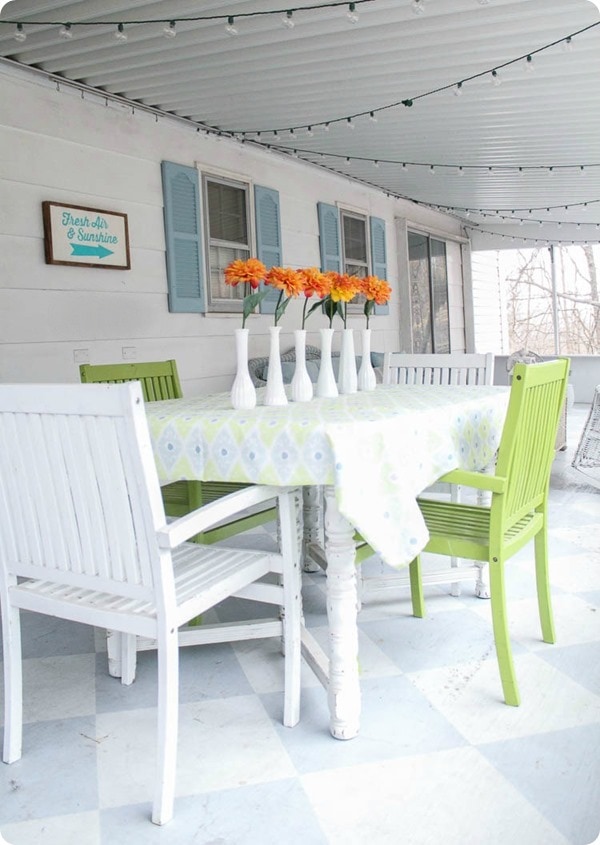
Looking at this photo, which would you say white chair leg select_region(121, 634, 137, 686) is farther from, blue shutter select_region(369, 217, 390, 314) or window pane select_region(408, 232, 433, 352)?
window pane select_region(408, 232, 433, 352)

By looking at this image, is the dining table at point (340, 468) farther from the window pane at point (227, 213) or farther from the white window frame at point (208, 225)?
the window pane at point (227, 213)

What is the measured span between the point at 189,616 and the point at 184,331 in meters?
3.47

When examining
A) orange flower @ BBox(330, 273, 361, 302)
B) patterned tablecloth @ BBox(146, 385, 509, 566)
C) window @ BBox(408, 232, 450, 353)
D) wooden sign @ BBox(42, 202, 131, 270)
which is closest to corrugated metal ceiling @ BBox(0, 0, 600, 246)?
wooden sign @ BBox(42, 202, 131, 270)

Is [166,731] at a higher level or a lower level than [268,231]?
lower

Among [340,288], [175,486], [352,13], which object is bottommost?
[175,486]

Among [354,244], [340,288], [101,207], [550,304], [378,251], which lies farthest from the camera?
[550,304]

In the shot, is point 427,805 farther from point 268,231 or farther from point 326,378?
point 268,231

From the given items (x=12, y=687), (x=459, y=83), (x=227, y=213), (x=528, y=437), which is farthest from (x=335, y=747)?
(x=227, y=213)

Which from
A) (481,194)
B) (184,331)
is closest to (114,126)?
(184,331)

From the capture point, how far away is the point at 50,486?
5.29 ft

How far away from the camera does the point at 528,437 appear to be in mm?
1986

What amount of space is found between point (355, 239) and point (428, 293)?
1.99 meters

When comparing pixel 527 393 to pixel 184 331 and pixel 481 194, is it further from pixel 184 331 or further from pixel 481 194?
pixel 481 194

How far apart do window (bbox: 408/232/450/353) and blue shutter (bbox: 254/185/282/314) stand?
2.86 metres
